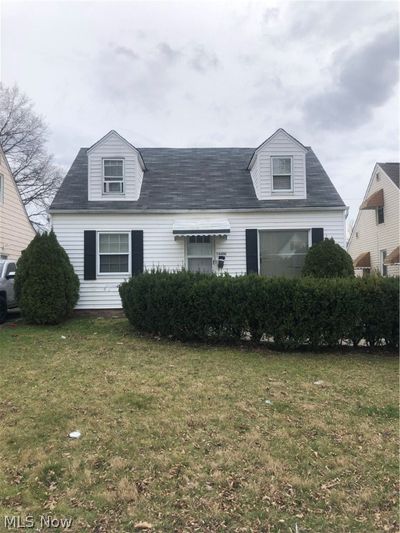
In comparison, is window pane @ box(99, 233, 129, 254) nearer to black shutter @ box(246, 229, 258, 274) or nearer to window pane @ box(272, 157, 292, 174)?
black shutter @ box(246, 229, 258, 274)

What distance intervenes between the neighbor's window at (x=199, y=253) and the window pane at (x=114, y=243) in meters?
1.93

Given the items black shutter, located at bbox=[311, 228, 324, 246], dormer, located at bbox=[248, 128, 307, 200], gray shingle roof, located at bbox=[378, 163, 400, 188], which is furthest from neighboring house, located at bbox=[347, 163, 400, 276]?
dormer, located at bbox=[248, 128, 307, 200]

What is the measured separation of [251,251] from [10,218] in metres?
10.4

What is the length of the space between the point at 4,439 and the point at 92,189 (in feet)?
31.4

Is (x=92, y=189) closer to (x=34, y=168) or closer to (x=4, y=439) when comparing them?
(x=4, y=439)

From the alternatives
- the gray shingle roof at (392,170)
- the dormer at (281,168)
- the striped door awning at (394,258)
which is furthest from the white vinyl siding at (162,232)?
the gray shingle roof at (392,170)

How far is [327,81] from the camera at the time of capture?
10969mm

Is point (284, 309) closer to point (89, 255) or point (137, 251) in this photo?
point (137, 251)

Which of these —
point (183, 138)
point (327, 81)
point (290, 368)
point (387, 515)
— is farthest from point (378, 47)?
point (183, 138)

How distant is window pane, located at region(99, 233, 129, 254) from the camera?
1195 centimetres

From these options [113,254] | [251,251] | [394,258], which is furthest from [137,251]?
[394,258]

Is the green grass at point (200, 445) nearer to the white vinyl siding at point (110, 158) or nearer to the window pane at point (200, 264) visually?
the window pane at point (200, 264)

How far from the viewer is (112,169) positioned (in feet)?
40.5

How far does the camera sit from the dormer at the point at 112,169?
12227 mm
